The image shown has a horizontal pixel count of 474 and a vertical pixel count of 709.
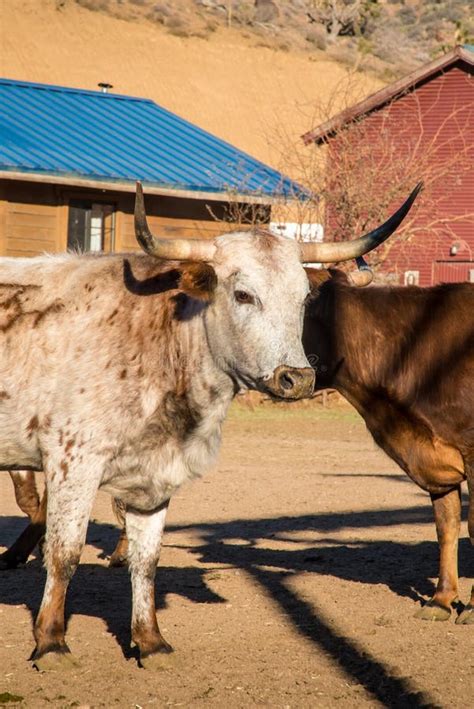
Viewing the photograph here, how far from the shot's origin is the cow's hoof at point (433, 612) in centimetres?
752

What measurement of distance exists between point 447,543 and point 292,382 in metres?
2.23

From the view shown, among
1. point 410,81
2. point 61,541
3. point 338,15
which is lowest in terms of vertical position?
point 61,541

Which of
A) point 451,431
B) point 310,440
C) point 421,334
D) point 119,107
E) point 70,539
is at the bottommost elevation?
point 310,440

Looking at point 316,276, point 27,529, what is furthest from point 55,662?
point 316,276

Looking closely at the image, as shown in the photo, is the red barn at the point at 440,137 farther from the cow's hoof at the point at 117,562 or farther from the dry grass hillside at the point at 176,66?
the dry grass hillside at the point at 176,66

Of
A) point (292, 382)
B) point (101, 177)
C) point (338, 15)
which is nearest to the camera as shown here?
point (292, 382)

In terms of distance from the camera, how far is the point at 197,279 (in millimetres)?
6426

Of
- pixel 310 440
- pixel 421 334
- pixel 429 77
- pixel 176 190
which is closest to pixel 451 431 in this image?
pixel 421 334

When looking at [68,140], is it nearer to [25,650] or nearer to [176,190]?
[176,190]

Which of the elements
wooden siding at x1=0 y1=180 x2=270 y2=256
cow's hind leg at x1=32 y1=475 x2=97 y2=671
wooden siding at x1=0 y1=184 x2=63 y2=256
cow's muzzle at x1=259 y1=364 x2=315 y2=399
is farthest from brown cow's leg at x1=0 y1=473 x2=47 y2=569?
wooden siding at x1=0 y1=184 x2=63 y2=256

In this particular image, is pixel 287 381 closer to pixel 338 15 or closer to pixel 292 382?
pixel 292 382

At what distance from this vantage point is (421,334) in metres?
7.88

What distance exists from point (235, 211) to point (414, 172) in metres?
4.50

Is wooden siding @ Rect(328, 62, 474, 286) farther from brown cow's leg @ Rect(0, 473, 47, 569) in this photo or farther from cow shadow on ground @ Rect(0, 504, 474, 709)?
brown cow's leg @ Rect(0, 473, 47, 569)
